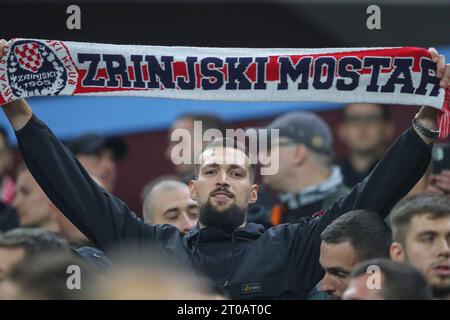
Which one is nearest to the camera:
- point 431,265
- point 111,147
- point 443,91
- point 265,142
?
point 431,265

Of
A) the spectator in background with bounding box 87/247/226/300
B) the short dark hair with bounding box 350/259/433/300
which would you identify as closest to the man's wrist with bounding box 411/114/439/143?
the short dark hair with bounding box 350/259/433/300

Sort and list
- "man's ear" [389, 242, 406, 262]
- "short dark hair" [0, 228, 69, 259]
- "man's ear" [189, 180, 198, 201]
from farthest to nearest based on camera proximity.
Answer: "man's ear" [189, 180, 198, 201] < "man's ear" [389, 242, 406, 262] < "short dark hair" [0, 228, 69, 259]

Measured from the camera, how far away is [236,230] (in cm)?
543

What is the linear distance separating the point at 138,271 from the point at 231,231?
1319mm

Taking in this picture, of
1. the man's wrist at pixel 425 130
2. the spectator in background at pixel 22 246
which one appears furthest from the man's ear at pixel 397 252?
the spectator in background at pixel 22 246

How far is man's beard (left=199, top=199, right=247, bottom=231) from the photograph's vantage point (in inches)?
212

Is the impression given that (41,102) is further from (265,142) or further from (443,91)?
(443,91)

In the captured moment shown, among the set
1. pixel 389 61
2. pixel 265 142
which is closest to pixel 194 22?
pixel 265 142

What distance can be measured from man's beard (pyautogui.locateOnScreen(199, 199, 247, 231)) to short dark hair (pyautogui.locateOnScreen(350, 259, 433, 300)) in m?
1.16

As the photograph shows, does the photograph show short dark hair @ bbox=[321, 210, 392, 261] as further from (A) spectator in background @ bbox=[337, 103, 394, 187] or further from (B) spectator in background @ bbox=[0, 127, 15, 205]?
(B) spectator in background @ bbox=[0, 127, 15, 205]

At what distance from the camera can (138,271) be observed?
4129 millimetres

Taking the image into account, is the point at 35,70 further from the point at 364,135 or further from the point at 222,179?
the point at 364,135

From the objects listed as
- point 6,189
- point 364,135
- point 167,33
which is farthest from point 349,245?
point 167,33

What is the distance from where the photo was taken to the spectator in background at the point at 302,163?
6887 mm
